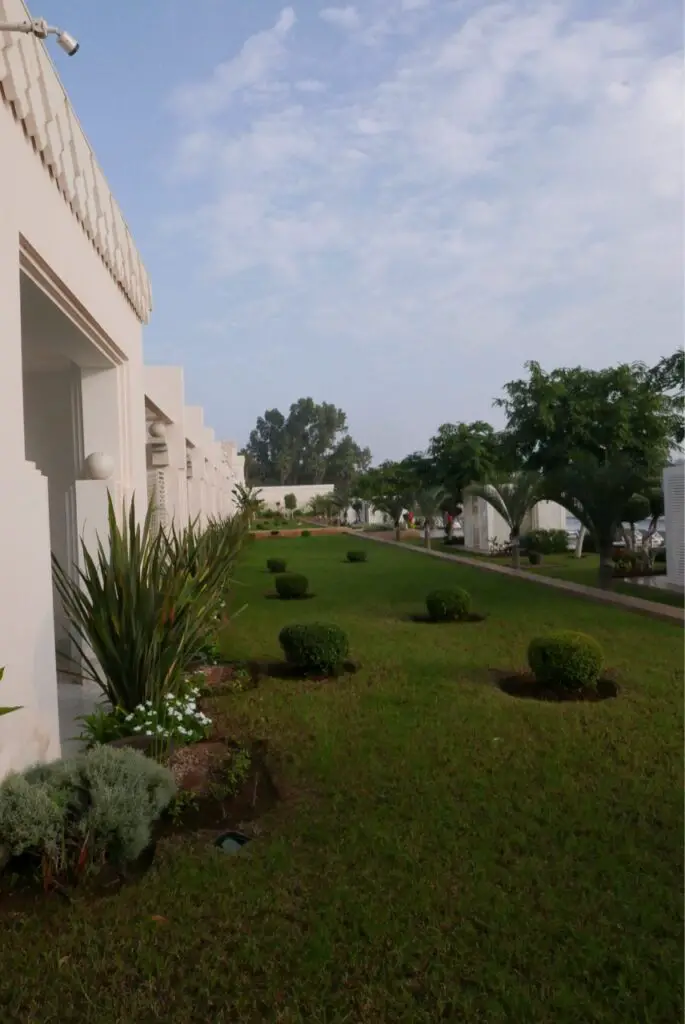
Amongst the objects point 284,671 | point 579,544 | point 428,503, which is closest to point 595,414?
point 579,544

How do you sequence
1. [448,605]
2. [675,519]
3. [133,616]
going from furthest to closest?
[675,519] → [448,605] → [133,616]

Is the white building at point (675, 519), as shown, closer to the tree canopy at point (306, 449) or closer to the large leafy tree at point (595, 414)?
the large leafy tree at point (595, 414)

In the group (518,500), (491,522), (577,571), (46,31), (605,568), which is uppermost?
(46,31)

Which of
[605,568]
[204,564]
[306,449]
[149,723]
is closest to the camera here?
[149,723]

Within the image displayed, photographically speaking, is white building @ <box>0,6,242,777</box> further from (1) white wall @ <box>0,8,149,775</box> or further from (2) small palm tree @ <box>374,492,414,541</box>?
(2) small palm tree @ <box>374,492,414,541</box>

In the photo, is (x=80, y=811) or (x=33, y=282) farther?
(x=33, y=282)

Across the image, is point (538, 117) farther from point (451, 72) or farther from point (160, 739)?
point (160, 739)

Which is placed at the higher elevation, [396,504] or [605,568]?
[396,504]

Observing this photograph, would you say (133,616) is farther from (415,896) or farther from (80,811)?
(415,896)

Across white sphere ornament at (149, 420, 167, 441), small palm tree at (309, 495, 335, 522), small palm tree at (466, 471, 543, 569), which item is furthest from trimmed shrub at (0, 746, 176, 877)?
small palm tree at (309, 495, 335, 522)

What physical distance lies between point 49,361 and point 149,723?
3429mm

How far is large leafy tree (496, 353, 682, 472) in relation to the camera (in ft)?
60.8

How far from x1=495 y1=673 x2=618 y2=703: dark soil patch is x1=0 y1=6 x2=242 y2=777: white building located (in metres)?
3.02

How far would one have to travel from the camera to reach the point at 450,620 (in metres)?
8.56
